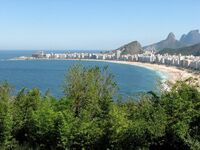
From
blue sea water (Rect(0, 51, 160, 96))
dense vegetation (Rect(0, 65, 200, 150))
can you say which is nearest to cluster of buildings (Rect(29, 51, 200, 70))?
blue sea water (Rect(0, 51, 160, 96))

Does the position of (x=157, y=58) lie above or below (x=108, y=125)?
below

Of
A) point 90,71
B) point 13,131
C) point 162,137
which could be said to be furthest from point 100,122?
point 90,71

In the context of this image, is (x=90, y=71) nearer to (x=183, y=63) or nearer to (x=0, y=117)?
(x=0, y=117)

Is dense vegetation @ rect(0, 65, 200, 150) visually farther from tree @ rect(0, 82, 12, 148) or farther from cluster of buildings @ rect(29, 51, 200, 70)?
cluster of buildings @ rect(29, 51, 200, 70)

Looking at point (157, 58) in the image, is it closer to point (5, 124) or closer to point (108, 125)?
point (5, 124)

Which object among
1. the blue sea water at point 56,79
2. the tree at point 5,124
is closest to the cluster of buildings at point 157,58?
the blue sea water at point 56,79

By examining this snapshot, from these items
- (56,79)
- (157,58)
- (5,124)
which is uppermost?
(5,124)

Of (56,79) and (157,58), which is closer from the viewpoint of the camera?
(56,79)

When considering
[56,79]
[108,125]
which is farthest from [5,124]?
[56,79]

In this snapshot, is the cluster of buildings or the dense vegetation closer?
the dense vegetation
